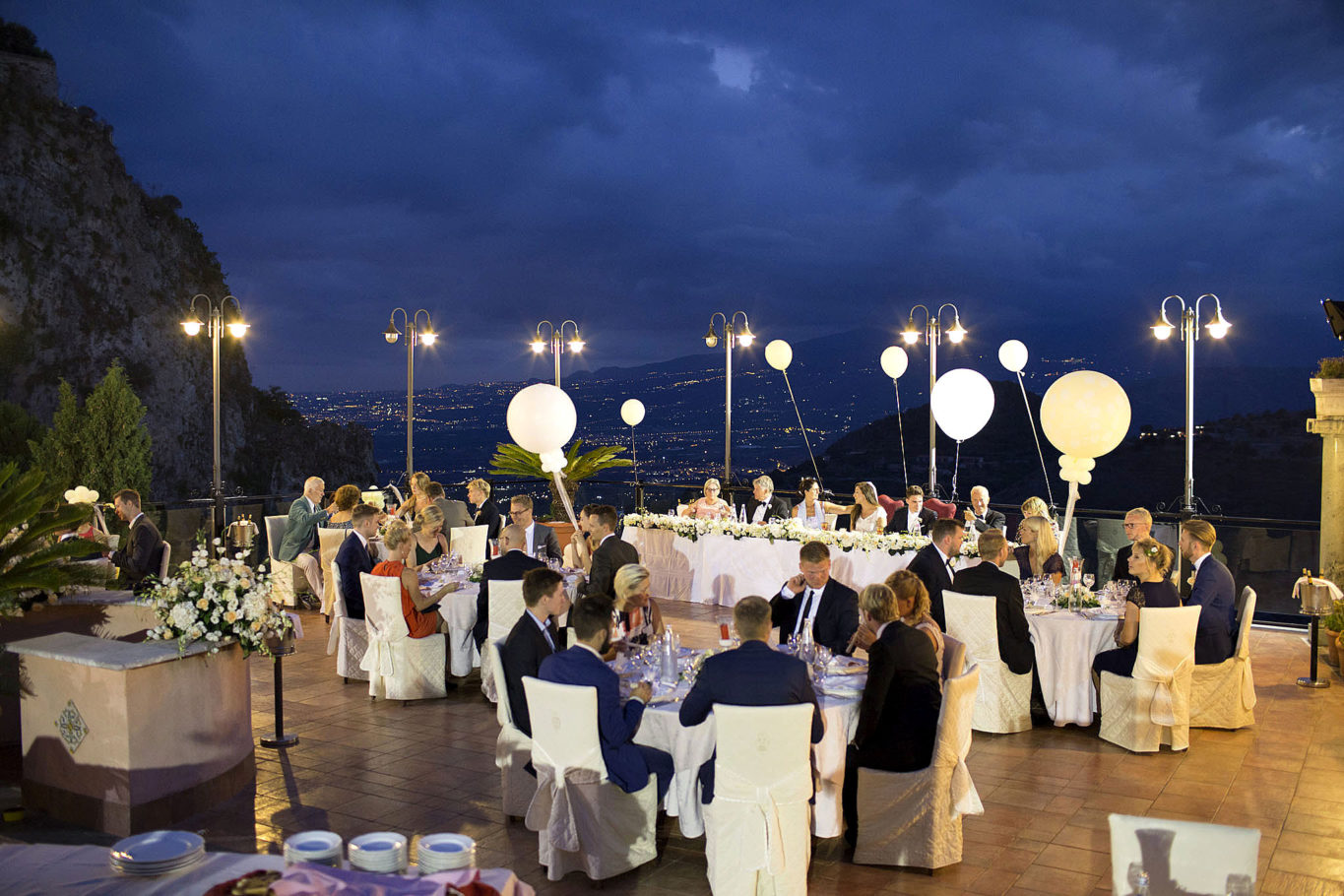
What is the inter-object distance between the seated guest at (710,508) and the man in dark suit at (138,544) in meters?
5.74

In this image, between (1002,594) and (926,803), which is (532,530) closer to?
(1002,594)

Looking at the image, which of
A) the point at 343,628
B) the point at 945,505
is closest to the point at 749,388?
the point at 945,505

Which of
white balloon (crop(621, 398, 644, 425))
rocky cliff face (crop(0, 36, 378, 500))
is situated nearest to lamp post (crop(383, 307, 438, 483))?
white balloon (crop(621, 398, 644, 425))

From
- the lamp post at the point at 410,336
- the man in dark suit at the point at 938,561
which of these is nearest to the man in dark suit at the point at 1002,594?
the man in dark suit at the point at 938,561

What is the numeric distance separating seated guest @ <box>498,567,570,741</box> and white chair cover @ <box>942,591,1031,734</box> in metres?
2.99

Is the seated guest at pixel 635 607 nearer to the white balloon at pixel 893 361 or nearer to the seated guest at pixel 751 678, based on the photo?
the seated guest at pixel 751 678

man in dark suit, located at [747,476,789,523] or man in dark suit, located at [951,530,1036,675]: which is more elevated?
man in dark suit, located at [747,476,789,523]

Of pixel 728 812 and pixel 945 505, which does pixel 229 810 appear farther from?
pixel 945 505

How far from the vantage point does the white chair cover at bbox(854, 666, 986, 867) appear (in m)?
4.68

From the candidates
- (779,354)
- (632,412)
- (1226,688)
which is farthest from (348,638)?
(632,412)

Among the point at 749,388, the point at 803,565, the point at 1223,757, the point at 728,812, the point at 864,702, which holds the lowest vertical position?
the point at 1223,757

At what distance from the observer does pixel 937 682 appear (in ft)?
15.8

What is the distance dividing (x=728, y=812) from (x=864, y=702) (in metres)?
0.97

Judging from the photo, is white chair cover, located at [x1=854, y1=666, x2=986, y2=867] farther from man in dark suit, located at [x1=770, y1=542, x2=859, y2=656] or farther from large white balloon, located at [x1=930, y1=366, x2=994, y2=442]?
large white balloon, located at [x1=930, y1=366, x2=994, y2=442]
